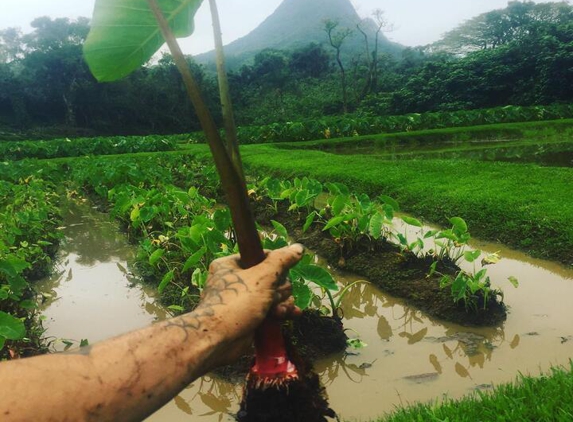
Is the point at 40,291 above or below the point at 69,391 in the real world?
below

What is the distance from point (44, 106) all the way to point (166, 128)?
6781mm

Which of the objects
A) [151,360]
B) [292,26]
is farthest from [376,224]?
[292,26]

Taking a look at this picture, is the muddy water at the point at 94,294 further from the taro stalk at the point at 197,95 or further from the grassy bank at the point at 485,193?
the grassy bank at the point at 485,193

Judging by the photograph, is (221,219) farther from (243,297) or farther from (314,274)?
(243,297)

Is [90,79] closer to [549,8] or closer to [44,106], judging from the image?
[44,106]

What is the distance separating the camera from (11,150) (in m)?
16.0

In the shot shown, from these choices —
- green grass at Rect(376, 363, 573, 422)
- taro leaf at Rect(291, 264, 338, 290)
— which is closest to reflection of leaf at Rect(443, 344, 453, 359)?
taro leaf at Rect(291, 264, 338, 290)

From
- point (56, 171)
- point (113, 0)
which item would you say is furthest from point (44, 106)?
point (113, 0)

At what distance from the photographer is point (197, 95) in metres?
1.32

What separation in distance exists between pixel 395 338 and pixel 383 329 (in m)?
0.13

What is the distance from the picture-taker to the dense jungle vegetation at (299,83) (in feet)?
74.0

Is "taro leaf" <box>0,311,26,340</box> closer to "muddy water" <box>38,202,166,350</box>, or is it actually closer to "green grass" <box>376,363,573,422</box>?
"muddy water" <box>38,202,166,350</box>

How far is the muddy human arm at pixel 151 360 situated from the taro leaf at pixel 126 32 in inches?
30.6

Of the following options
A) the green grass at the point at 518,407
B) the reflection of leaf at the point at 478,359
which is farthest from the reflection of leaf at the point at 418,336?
the green grass at the point at 518,407
